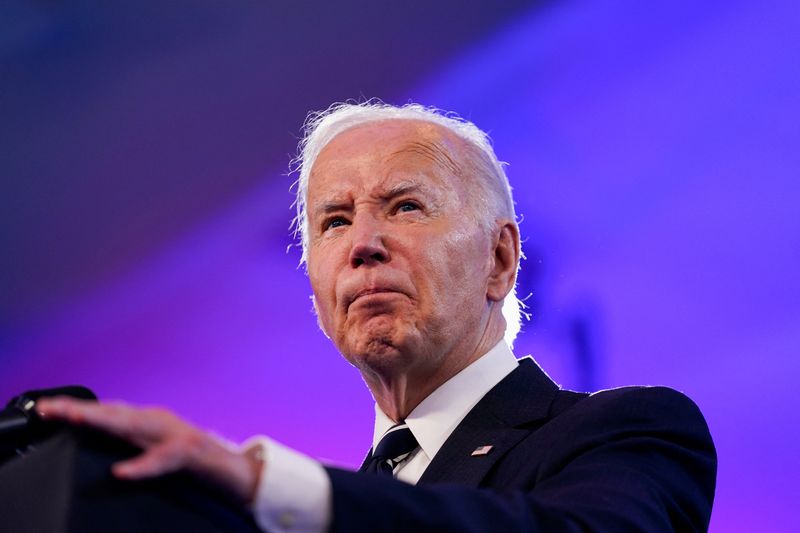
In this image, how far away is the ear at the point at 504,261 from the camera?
211 centimetres

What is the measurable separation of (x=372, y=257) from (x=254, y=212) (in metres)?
1.52

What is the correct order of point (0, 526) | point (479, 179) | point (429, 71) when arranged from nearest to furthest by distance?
1. point (0, 526)
2. point (479, 179)
3. point (429, 71)

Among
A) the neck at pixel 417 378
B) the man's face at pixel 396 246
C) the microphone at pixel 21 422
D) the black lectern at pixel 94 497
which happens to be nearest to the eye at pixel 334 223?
the man's face at pixel 396 246

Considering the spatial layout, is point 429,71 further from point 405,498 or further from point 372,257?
point 405,498

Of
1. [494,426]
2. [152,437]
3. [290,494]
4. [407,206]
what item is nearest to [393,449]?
[494,426]

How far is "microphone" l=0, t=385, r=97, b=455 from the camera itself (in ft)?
3.03

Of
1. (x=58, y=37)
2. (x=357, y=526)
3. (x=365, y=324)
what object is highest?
(x=58, y=37)

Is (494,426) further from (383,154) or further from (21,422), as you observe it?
(21,422)

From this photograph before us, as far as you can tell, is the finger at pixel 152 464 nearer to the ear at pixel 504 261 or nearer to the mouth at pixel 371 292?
the mouth at pixel 371 292

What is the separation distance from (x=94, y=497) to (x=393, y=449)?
44.6 inches

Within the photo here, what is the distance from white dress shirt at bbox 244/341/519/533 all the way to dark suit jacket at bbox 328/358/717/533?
21 millimetres

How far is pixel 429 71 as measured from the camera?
323cm

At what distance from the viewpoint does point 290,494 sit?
0.89m

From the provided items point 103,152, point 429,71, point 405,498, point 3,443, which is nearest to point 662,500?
point 405,498
